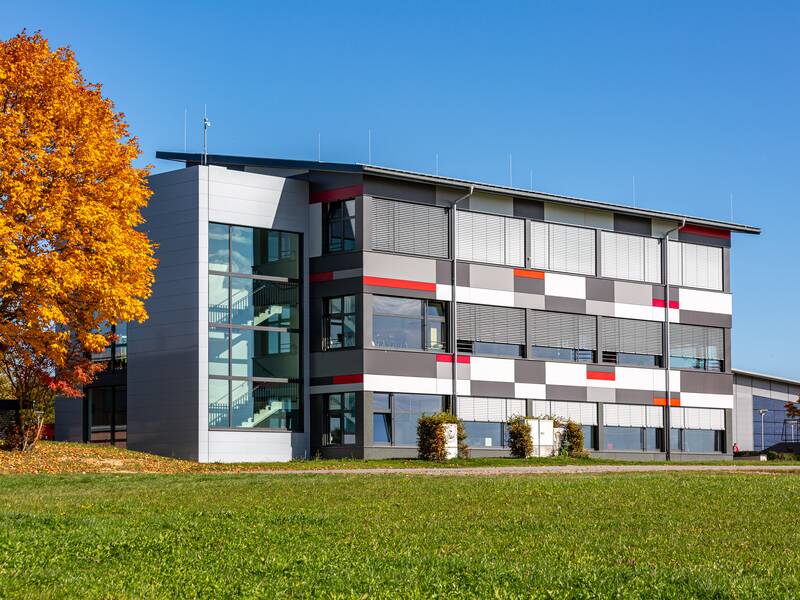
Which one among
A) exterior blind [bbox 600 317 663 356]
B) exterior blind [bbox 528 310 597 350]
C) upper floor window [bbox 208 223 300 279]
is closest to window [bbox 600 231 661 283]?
exterior blind [bbox 600 317 663 356]

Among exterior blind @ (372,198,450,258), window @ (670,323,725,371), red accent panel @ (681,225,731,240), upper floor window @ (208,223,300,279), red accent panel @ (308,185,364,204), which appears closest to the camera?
upper floor window @ (208,223,300,279)

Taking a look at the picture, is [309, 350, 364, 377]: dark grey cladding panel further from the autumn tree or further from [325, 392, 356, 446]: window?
the autumn tree

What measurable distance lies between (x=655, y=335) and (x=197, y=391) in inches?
752

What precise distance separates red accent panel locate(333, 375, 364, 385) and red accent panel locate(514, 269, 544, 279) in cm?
784

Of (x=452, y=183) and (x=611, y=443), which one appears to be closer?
(x=452, y=183)

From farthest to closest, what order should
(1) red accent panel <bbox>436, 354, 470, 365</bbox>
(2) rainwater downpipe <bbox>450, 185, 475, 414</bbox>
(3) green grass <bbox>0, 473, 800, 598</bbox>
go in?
(2) rainwater downpipe <bbox>450, 185, 475, 414</bbox>, (1) red accent panel <bbox>436, 354, 470, 365</bbox>, (3) green grass <bbox>0, 473, 800, 598</bbox>

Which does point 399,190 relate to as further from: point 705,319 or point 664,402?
point 705,319

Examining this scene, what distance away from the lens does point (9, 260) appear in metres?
29.3

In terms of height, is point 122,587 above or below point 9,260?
below

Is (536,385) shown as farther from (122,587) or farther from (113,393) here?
(122,587)

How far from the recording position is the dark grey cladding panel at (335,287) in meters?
40.1

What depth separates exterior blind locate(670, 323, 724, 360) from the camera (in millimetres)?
48875

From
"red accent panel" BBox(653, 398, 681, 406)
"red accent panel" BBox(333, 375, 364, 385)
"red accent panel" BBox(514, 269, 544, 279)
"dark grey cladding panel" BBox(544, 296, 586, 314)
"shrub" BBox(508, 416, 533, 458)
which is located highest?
"red accent panel" BBox(514, 269, 544, 279)

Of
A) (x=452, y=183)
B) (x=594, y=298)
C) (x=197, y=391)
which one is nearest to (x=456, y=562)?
(x=197, y=391)
